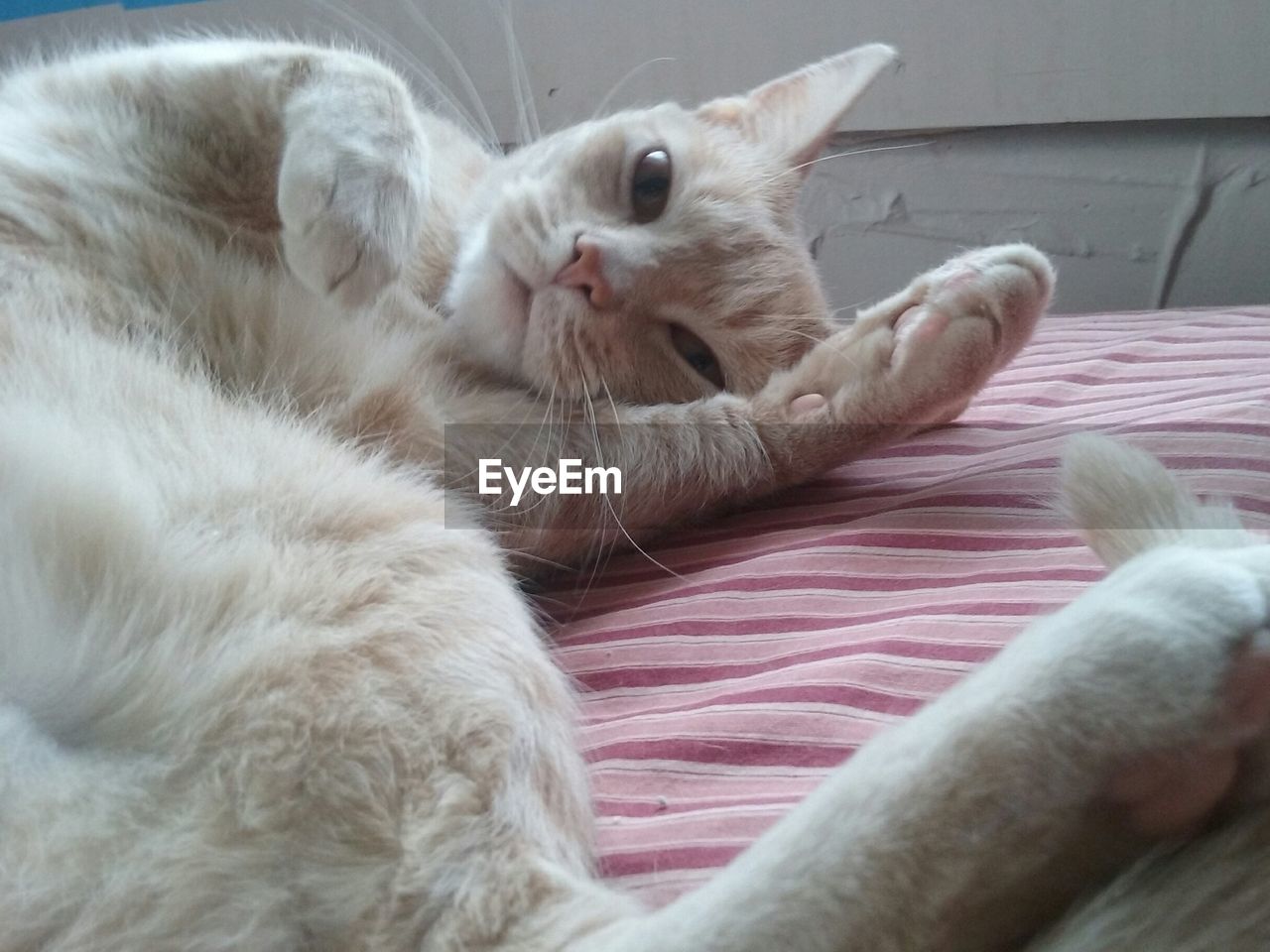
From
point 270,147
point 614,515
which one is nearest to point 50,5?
point 270,147

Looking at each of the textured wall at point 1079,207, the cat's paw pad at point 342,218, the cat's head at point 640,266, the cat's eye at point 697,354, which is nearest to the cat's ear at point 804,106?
the cat's head at point 640,266

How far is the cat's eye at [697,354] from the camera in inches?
49.9

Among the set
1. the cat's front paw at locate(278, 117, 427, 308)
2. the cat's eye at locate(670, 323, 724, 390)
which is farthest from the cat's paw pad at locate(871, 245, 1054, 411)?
the cat's front paw at locate(278, 117, 427, 308)

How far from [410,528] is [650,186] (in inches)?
25.8

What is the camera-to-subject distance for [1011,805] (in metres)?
0.51

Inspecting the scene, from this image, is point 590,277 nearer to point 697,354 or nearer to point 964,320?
point 697,354

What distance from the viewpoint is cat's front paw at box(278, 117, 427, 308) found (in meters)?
0.96

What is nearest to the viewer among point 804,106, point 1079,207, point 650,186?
point 650,186

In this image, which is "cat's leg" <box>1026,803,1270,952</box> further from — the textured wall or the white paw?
the textured wall

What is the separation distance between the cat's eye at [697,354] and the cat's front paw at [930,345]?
128 millimetres

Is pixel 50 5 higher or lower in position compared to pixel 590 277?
higher

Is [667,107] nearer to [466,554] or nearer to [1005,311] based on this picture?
[1005,311]

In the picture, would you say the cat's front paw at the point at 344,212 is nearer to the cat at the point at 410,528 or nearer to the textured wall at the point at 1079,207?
the cat at the point at 410,528

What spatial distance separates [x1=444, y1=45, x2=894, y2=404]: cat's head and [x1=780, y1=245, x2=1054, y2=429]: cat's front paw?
130 millimetres
